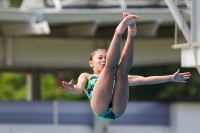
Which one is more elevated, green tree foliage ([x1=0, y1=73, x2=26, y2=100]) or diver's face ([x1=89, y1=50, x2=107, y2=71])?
diver's face ([x1=89, y1=50, x2=107, y2=71])

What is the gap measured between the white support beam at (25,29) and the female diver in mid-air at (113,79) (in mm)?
9775

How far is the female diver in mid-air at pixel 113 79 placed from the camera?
9.95 meters

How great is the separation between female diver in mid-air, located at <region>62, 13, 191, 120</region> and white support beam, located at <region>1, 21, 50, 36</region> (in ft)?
32.1

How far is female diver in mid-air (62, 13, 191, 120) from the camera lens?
9945 mm

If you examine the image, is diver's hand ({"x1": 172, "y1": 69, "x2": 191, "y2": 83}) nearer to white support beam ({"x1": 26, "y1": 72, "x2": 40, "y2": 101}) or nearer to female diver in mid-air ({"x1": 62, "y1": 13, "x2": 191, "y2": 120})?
female diver in mid-air ({"x1": 62, "y1": 13, "x2": 191, "y2": 120})

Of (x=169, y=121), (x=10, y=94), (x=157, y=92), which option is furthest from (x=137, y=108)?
(x=10, y=94)

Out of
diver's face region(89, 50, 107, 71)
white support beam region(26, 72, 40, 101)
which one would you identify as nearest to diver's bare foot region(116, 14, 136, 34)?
diver's face region(89, 50, 107, 71)

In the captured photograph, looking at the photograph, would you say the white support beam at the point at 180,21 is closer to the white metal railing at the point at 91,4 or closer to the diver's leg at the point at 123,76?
the diver's leg at the point at 123,76

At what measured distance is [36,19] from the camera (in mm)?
Answer: 20391

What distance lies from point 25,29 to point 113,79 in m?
11.5

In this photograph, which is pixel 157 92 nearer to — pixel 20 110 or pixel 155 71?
pixel 155 71

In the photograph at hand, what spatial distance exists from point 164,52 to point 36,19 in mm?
6292

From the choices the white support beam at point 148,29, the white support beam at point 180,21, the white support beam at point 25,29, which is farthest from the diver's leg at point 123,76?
the white support beam at point 148,29

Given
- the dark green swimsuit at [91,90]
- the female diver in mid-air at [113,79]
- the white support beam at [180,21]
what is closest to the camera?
the female diver in mid-air at [113,79]
